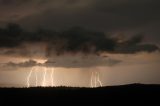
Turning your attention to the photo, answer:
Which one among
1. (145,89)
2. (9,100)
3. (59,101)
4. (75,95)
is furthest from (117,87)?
(9,100)

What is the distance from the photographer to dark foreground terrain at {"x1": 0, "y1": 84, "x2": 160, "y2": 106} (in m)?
68.9

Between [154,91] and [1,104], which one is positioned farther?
[154,91]

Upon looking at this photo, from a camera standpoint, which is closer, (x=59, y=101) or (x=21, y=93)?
(x=59, y=101)

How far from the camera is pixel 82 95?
74562mm

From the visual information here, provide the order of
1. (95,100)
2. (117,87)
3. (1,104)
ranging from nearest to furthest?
(1,104) → (95,100) → (117,87)

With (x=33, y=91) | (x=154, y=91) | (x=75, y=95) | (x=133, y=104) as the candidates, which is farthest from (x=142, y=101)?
(x=33, y=91)

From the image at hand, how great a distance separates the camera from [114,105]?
66500mm

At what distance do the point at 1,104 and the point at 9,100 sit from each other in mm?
3923

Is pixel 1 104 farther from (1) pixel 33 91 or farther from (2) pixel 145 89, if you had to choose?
(2) pixel 145 89

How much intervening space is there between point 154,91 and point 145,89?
3.21m

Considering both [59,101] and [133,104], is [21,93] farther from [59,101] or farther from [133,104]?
[133,104]

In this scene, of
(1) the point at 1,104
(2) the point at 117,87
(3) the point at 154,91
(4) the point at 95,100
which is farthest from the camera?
(2) the point at 117,87

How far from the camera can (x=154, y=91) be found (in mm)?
75688

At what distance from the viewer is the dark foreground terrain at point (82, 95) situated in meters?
68.9
